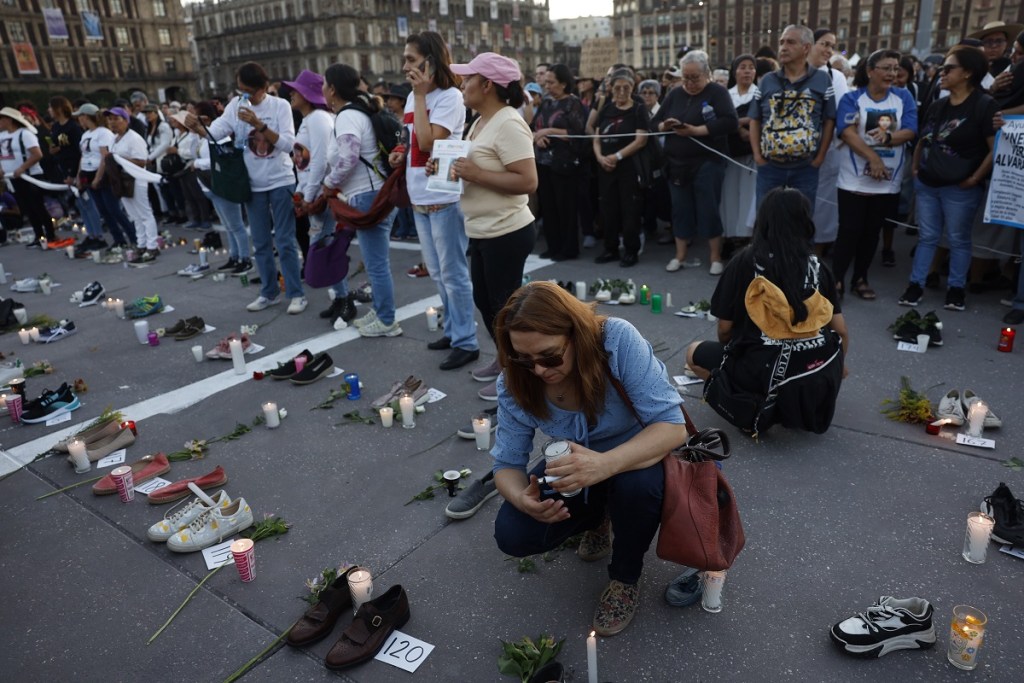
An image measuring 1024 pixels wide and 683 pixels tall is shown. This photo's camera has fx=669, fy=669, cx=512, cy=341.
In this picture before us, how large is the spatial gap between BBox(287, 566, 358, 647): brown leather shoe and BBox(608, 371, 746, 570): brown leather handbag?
1.25 meters

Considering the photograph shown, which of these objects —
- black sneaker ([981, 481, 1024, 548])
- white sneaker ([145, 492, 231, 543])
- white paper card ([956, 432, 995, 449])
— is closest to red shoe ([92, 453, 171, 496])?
white sneaker ([145, 492, 231, 543])

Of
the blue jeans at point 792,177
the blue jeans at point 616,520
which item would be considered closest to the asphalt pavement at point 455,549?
the blue jeans at point 616,520

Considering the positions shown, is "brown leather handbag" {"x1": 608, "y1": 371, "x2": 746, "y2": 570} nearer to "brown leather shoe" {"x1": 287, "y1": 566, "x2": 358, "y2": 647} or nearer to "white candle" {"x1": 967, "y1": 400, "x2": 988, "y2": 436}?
"brown leather shoe" {"x1": 287, "y1": 566, "x2": 358, "y2": 647}

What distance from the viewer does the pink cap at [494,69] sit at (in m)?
3.85

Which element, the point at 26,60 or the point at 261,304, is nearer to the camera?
the point at 261,304

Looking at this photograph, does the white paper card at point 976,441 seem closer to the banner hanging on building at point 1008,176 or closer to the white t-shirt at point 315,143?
the banner hanging on building at point 1008,176

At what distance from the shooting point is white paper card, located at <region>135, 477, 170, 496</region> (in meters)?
3.57

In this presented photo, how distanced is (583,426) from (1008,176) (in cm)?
459

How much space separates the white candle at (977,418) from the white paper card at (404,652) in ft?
9.96

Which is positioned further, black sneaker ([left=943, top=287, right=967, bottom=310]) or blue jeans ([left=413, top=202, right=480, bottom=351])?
black sneaker ([left=943, top=287, right=967, bottom=310])

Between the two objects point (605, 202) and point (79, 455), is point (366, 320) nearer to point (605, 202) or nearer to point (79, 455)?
point (79, 455)

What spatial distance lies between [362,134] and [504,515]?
3.74 metres

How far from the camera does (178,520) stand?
10.3 ft

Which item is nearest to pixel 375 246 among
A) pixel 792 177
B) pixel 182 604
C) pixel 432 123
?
pixel 432 123
